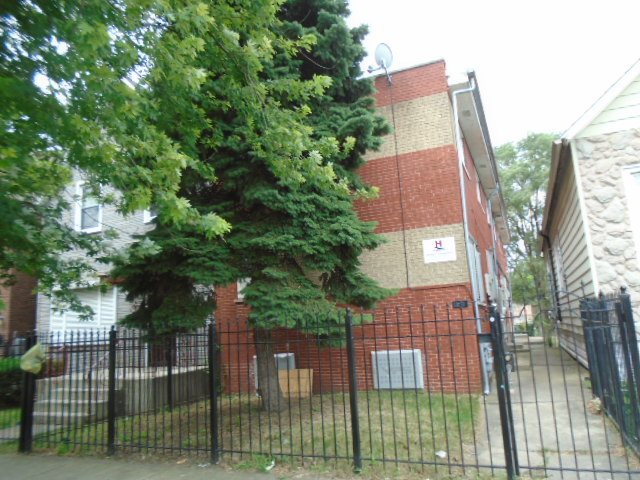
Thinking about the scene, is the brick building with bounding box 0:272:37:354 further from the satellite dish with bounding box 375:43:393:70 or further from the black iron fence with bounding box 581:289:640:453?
the black iron fence with bounding box 581:289:640:453

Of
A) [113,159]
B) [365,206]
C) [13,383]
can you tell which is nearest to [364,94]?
[365,206]

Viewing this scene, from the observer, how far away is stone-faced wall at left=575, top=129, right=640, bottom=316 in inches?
275

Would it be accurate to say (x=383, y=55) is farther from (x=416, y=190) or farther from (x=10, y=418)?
(x=10, y=418)

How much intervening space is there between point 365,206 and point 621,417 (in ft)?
19.9

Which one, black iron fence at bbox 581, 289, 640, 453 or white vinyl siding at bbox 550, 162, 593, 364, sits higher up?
white vinyl siding at bbox 550, 162, 593, 364

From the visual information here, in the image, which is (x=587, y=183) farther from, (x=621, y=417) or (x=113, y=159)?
(x=113, y=159)

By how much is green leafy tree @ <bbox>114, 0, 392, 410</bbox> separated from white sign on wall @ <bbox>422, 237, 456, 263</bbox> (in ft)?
7.29

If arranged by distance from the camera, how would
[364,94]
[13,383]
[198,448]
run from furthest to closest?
Result: [13,383] → [364,94] → [198,448]

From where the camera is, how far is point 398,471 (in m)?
4.97

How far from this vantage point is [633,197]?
7.02m

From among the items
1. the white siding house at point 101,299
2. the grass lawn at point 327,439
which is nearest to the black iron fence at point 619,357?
the grass lawn at point 327,439

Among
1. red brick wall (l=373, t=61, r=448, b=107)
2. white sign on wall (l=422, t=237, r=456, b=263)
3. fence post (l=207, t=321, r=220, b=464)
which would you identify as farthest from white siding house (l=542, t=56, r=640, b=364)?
fence post (l=207, t=321, r=220, b=464)

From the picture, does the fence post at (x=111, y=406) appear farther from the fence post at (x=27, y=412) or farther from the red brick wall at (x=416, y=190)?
the red brick wall at (x=416, y=190)

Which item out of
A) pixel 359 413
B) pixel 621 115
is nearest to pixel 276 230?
pixel 359 413
